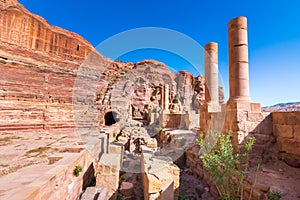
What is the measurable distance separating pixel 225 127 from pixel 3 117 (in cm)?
1460

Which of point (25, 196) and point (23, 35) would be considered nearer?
point (25, 196)

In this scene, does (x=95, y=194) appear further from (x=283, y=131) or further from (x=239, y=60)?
(x=239, y=60)

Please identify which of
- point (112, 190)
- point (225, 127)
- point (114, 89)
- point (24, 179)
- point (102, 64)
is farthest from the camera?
Result: point (102, 64)

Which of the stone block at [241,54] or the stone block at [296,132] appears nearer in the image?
the stone block at [296,132]

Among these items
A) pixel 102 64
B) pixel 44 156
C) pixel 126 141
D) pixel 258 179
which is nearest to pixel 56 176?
pixel 44 156

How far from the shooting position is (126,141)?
1141cm

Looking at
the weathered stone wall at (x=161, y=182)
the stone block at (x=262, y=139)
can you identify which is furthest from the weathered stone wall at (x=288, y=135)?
the weathered stone wall at (x=161, y=182)

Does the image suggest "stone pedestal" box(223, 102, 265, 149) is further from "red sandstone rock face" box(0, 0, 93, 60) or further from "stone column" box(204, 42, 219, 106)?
"red sandstone rock face" box(0, 0, 93, 60)

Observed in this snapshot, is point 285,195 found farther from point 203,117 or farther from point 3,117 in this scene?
point 3,117

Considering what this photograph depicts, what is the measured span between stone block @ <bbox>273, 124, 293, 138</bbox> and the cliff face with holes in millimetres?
14470

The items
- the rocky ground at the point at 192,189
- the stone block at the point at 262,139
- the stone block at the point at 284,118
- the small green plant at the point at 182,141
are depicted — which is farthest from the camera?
the small green plant at the point at 182,141

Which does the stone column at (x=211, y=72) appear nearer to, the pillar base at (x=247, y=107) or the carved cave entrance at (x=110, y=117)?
the pillar base at (x=247, y=107)

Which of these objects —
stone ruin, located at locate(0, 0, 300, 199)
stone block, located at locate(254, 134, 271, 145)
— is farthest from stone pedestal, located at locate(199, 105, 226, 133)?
stone block, located at locate(254, 134, 271, 145)

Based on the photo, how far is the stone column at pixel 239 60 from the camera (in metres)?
4.75
